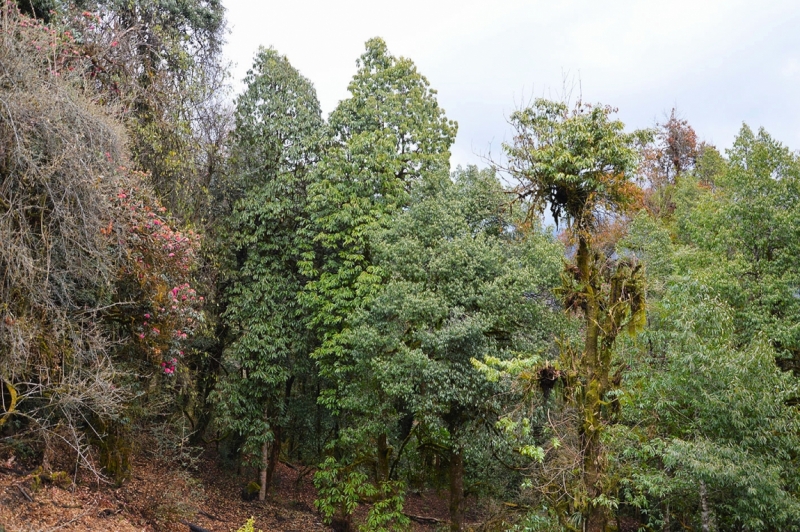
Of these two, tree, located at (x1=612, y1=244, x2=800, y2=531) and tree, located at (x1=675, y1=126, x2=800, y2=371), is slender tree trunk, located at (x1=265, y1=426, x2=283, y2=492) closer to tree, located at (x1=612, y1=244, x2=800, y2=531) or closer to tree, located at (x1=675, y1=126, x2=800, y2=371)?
tree, located at (x1=612, y1=244, x2=800, y2=531)

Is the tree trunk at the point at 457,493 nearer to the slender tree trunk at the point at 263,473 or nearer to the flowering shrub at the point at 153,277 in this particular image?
the slender tree trunk at the point at 263,473

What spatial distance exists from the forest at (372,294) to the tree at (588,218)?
0.14ft

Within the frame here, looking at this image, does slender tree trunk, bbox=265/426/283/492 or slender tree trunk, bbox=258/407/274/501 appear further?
slender tree trunk, bbox=265/426/283/492

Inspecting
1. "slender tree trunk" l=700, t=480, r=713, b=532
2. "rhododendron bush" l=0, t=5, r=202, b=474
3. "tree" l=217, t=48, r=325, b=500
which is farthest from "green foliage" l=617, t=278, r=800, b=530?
"tree" l=217, t=48, r=325, b=500

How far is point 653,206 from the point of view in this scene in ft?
85.2

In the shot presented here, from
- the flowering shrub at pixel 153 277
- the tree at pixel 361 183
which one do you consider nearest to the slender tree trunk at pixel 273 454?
the tree at pixel 361 183

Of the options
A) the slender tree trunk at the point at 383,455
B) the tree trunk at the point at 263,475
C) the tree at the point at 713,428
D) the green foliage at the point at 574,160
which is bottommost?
the tree trunk at the point at 263,475

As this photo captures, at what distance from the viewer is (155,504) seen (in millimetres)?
10781

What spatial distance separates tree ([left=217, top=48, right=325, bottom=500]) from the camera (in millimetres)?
15688

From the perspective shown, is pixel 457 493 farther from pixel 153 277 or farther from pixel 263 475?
pixel 153 277

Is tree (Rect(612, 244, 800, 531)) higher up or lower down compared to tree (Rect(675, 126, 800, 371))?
lower down

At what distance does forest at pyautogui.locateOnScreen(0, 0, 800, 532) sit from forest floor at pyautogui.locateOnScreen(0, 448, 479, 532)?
1.13 feet

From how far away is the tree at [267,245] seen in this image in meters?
15.7

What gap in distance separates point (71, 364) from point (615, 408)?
7702mm
